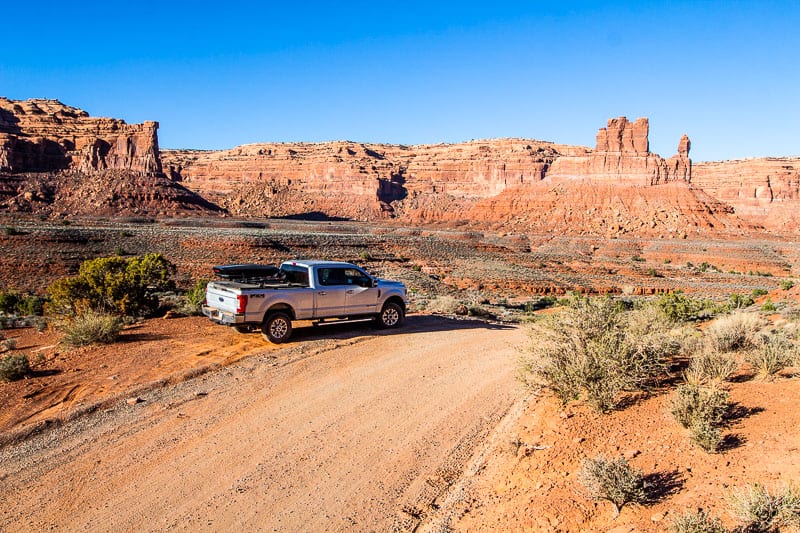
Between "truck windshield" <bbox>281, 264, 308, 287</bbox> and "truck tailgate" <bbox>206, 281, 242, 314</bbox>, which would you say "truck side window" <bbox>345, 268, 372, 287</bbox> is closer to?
"truck windshield" <bbox>281, 264, 308, 287</bbox>

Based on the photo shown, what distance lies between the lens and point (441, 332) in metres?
13.0

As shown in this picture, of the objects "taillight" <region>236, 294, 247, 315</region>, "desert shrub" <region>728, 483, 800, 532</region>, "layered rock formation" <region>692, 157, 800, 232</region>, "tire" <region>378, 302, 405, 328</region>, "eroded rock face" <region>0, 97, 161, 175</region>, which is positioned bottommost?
"tire" <region>378, 302, 405, 328</region>

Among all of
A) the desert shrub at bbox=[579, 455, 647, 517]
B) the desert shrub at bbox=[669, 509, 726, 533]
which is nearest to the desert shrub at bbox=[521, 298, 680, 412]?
the desert shrub at bbox=[579, 455, 647, 517]

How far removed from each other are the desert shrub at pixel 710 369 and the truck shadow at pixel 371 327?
6718mm

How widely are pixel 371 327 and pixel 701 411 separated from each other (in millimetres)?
8435

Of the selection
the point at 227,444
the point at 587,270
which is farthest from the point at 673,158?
the point at 227,444

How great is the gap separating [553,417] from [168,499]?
14.6 ft

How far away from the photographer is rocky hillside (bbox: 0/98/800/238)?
9688 cm

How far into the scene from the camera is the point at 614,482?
454cm

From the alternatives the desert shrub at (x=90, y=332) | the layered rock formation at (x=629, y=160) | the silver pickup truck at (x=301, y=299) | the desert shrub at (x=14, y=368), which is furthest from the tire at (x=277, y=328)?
Result: the layered rock formation at (x=629, y=160)

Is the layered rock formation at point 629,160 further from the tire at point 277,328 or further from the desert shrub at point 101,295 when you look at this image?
the tire at point 277,328

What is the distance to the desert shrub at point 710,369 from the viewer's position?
268 inches

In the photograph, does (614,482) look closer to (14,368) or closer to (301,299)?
(301,299)

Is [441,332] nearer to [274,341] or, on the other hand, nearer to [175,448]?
[274,341]
